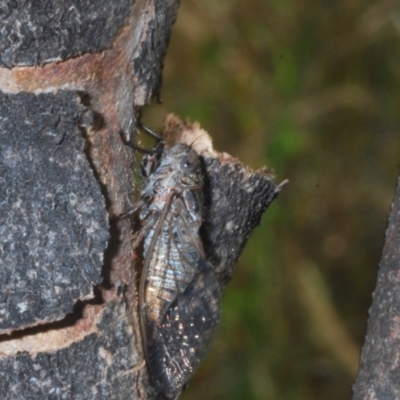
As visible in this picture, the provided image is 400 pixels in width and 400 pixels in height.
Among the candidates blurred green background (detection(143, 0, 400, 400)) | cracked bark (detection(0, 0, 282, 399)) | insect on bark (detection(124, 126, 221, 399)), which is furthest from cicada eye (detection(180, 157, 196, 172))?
blurred green background (detection(143, 0, 400, 400))

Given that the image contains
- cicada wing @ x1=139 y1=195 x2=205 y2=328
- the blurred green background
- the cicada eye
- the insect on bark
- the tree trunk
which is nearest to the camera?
the tree trunk

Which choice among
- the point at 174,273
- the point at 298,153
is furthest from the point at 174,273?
the point at 298,153

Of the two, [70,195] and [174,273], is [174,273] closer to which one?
[174,273]

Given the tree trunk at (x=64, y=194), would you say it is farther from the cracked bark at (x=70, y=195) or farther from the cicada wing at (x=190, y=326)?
the cicada wing at (x=190, y=326)

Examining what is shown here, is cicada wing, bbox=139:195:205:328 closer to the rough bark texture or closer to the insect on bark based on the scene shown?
the insect on bark

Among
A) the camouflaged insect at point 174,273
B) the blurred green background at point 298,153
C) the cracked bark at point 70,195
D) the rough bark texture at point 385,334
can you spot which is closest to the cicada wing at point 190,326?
the camouflaged insect at point 174,273

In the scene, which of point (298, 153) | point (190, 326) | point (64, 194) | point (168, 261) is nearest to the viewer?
point (64, 194)
